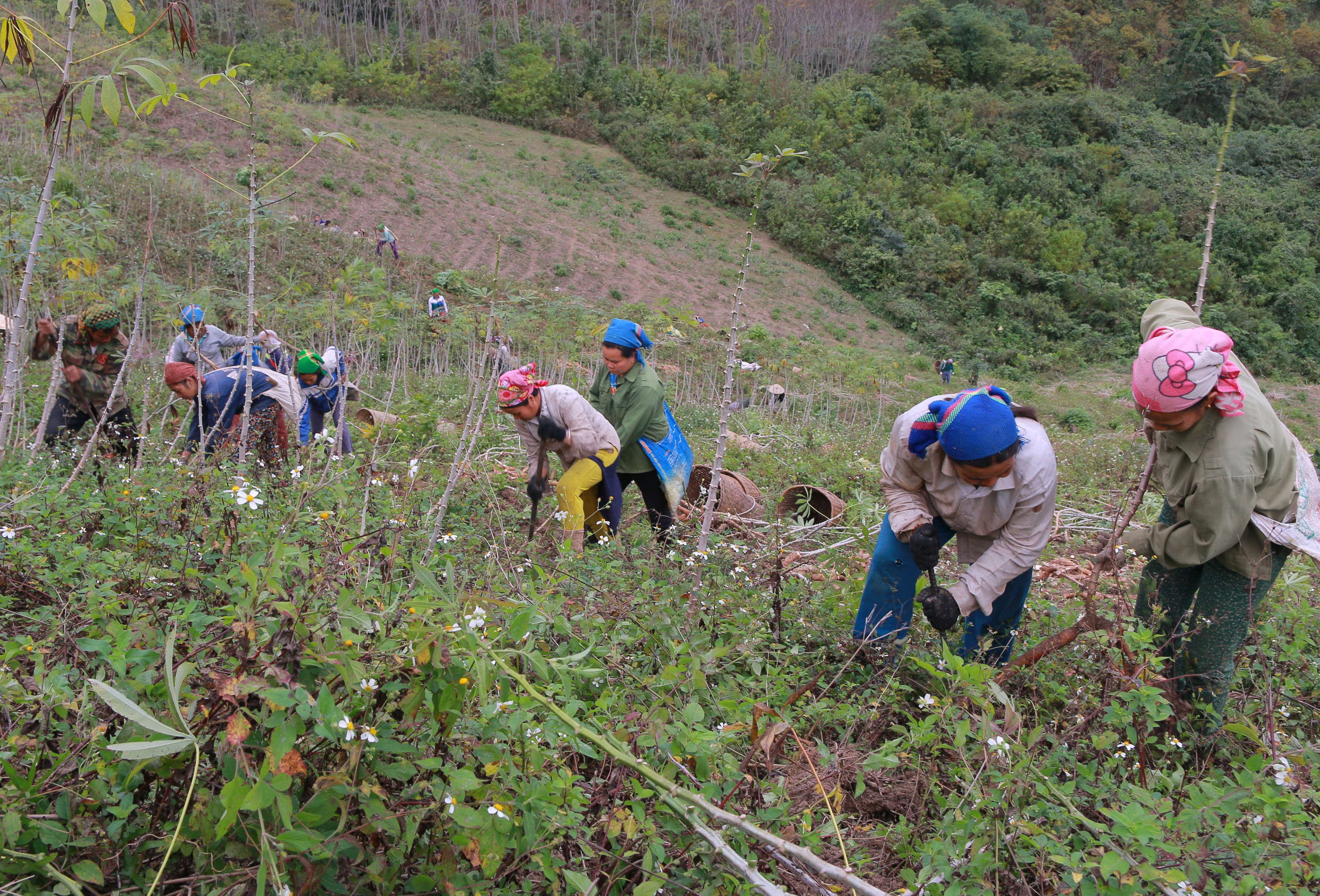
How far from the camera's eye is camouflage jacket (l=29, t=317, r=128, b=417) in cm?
456

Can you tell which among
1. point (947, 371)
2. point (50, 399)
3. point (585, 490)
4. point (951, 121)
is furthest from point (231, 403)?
point (951, 121)

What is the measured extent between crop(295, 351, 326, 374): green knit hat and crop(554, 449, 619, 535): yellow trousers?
1.66 m

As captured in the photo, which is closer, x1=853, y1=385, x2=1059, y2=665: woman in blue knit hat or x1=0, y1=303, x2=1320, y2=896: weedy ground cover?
x1=0, y1=303, x2=1320, y2=896: weedy ground cover

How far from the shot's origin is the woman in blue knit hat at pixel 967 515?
2.67m

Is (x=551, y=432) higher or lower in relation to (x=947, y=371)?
higher

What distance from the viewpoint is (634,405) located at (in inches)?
172

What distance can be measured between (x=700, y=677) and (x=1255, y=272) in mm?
32903

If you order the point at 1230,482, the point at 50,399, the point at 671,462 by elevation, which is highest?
the point at 1230,482

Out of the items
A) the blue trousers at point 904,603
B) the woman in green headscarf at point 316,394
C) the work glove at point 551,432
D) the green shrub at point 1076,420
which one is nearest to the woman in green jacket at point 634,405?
the work glove at point 551,432

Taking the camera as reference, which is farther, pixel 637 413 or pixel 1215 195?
pixel 637 413


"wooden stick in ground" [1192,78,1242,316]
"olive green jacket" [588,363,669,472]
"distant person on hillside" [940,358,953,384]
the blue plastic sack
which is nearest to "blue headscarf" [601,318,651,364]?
"olive green jacket" [588,363,669,472]

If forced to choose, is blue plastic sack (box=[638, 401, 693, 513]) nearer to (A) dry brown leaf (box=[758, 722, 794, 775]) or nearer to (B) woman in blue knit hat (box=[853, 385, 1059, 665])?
(B) woman in blue knit hat (box=[853, 385, 1059, 665])

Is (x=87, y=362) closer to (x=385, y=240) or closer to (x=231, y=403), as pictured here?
(x=231, y=403)

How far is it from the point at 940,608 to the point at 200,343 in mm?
4402
